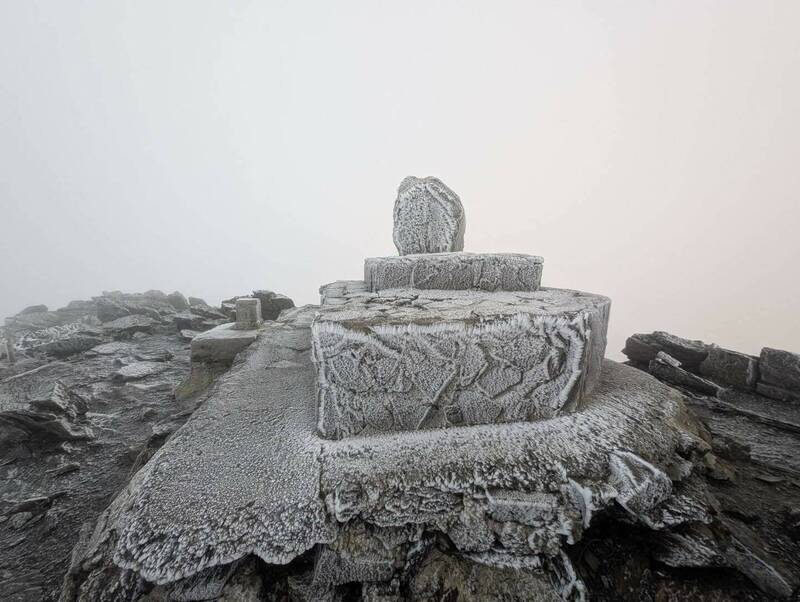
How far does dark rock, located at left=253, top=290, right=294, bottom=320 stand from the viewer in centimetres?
605

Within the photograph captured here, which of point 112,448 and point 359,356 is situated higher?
point 359,356

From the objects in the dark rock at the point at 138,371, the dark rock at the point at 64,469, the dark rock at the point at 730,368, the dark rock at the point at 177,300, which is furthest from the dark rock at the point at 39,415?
the dark rock at the point at 177,300

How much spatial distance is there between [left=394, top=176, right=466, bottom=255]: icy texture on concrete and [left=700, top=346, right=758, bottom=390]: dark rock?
288 cm

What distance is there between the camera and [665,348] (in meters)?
3.20

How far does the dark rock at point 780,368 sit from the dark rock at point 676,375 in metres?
0.43

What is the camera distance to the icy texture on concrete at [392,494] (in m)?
1.09

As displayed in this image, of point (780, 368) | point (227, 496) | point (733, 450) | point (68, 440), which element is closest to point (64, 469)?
point (68, 440)

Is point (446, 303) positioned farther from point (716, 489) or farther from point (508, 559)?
point (716, 489)

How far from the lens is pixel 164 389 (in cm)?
359

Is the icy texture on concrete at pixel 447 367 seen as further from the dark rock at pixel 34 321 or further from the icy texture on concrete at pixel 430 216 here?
the dark rock at pixel 34 321

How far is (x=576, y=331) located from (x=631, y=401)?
0.69 meters

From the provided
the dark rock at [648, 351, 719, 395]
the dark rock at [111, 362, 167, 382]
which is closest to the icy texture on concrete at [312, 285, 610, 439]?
the dark rock at [648, 351, 719, 395]

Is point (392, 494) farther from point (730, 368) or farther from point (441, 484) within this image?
point (730, 368)

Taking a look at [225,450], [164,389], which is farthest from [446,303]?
[164,389]
